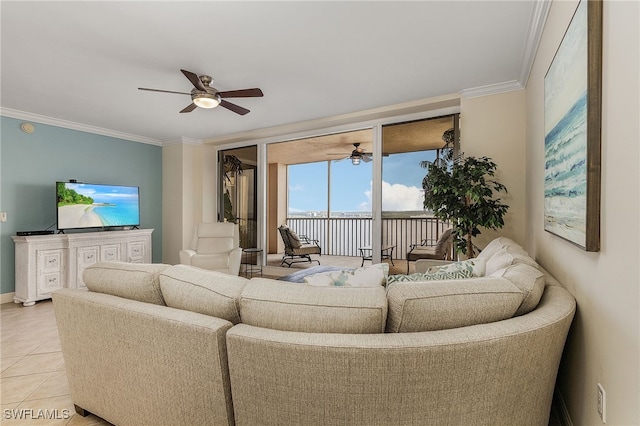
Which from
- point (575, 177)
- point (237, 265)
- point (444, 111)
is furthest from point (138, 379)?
point (444, 111)

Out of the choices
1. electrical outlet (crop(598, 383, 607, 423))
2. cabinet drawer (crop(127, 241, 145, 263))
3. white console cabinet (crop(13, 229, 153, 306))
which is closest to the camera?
electrical outlet (crop(598, 383, 607, 423))

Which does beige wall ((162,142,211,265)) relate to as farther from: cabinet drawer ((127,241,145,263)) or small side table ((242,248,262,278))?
small side table ((242,248,262,278))

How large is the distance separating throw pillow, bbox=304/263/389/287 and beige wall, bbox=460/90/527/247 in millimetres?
2395

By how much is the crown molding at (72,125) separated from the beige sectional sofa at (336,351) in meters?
4.21

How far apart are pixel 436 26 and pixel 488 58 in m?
0.77

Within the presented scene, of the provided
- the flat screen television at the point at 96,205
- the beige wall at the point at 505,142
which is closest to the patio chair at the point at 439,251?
the beige wall at the point at 505,142

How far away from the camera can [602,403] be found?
110 centimetres

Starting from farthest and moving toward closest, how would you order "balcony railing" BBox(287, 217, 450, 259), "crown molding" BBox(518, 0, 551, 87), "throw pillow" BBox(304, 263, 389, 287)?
"balcony railing" BBox(287, 217, 450, 259), "crown molding" BBox(518, 0, 551, 87), "throw pillow" BBox(304, 263, 389, 287)

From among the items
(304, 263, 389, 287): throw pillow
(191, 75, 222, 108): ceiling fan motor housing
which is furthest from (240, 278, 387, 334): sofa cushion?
(191, 75, 222, 108): ceiling fan motor housing

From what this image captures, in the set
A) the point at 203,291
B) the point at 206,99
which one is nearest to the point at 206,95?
the point at 206,99

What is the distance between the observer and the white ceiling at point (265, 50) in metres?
2.07

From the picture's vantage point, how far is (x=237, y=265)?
4465 millimetres

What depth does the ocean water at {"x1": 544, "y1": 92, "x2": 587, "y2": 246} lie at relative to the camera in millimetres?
1237

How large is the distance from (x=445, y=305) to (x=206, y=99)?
9.25ft
